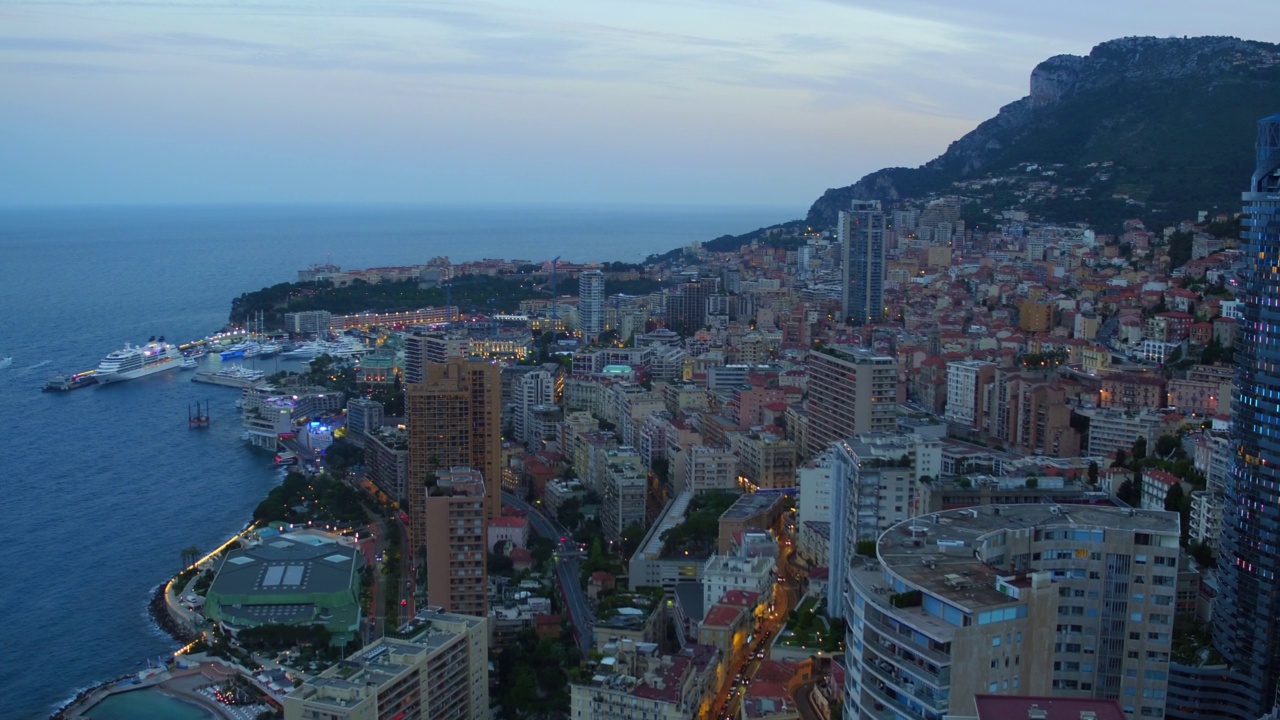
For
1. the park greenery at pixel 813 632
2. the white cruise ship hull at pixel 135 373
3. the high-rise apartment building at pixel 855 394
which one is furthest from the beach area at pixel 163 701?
the white cruise ship hull at pixel 135 373

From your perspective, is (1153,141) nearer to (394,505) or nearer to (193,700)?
(394,505)

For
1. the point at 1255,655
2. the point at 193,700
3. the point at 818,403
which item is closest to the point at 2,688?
the point at 193,700

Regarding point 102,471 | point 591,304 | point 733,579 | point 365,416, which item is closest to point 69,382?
point 102,471

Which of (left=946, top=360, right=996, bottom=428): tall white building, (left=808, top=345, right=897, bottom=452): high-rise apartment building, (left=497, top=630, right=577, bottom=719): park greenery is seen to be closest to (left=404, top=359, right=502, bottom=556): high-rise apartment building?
(left=497, top=630, right=577, bottom=719): park greenery

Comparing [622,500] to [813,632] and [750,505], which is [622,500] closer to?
[750,505]

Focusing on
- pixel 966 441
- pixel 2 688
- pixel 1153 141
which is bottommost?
pixel 2 688

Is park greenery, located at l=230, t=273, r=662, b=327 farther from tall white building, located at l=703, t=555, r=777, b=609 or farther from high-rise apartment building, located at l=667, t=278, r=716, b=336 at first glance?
tall white building, located at l=703, t=555, r=777, b=609
